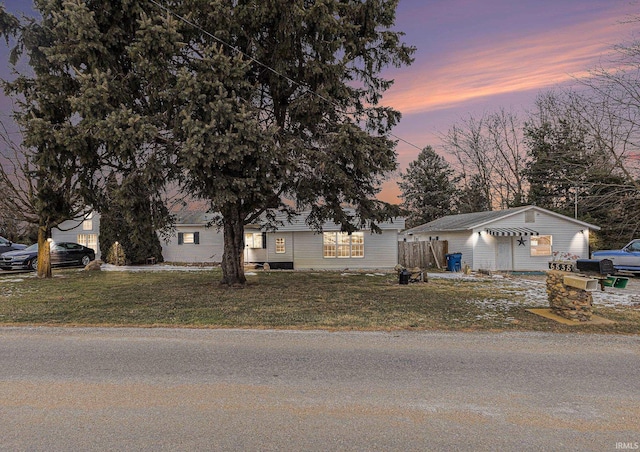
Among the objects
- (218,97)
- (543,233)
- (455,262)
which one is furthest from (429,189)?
(218,97)

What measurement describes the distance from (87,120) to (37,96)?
10.4 feet

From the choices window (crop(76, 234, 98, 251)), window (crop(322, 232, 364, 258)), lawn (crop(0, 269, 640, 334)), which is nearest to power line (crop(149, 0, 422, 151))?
lawn (crop(0, 269, 640, 334))

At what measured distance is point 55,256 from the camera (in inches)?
885

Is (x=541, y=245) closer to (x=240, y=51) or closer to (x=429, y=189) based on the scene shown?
(x=240, y=51)

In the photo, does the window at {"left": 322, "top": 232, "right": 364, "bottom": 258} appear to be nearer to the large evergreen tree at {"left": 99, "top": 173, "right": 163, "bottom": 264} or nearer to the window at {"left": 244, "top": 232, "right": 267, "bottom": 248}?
the window at {"left": 244, "top": 232, "right": 267, "bottom": 248}

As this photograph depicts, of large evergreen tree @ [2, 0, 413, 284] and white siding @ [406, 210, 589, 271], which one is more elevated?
large evergreen tree @ [2, 0, 413, 284]

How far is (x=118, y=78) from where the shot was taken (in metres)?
11.5

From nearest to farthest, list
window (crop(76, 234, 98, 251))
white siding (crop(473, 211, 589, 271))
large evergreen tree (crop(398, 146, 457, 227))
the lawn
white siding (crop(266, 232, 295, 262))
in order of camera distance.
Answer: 1. the lawn
2. white siding (crop(473, 211, 589, 271))
3. white siding (crop(266, 232, 295, 262))
4. window (crop(76, 234, 98, 251))
5. large evergreen tree (crop(398, 146, 457, 227))

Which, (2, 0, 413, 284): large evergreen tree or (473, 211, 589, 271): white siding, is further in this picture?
(473, 211, 589, 271): white siding

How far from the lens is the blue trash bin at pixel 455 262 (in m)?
20.8

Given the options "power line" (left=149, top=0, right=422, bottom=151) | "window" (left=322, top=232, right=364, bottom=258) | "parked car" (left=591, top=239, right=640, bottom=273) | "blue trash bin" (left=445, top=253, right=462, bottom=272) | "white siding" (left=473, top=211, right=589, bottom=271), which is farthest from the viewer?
"window" (left=322, top=232, right=364, bottom=258)

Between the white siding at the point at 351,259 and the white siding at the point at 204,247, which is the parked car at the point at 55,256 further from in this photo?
the white siding at the point at 351,259

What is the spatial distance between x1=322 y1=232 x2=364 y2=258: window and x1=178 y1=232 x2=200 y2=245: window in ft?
29.8

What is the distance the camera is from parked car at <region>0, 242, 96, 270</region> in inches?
803
